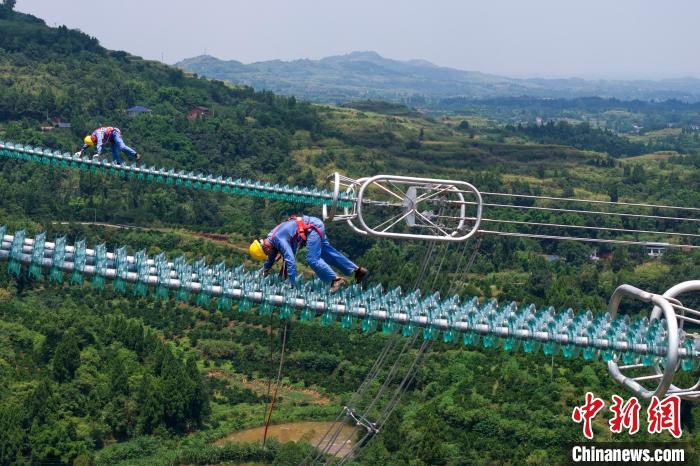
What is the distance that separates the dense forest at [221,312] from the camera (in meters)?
29.4

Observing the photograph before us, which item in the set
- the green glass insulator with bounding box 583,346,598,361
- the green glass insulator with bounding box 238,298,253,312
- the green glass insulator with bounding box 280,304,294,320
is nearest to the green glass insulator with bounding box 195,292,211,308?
the green glass insulator with bounding box 238,298,253,312

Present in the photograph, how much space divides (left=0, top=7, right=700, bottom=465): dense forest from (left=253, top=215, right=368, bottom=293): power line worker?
4060 millimetres

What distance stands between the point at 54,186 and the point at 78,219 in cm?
505

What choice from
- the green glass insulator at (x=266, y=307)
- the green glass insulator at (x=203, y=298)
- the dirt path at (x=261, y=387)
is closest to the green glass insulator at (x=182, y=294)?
the green glass insulator at (x=203, y=298)

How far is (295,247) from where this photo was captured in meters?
14.0

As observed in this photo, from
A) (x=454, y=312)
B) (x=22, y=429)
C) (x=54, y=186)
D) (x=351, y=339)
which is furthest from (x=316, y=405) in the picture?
(x=54, y=186)

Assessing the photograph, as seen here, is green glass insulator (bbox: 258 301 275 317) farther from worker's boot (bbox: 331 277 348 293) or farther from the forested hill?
the forested hill

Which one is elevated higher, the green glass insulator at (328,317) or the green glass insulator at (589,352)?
the green glass insulator at (328,317)

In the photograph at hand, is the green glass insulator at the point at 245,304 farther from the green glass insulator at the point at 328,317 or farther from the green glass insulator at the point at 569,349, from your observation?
the green glass insulator at the point at 569,349

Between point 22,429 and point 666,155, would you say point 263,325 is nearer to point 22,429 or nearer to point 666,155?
point 22,429

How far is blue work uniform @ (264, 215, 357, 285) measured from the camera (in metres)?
13.3

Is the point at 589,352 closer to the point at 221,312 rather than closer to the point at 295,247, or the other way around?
the point at 295,247

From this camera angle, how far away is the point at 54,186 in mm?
53781

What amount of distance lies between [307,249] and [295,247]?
0.39m
